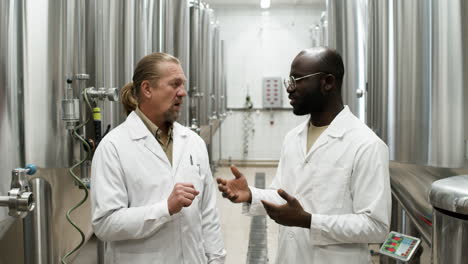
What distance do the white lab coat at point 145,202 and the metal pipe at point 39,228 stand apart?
233 millimetres

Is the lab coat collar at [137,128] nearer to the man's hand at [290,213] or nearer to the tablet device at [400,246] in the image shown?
the man's hand at [290,213]

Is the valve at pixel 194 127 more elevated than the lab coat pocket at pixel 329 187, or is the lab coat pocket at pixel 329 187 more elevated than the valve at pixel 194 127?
the valve at pixel 194 127

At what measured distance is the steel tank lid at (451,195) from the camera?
44.8 inches

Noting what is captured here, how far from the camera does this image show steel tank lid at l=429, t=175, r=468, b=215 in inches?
44.8

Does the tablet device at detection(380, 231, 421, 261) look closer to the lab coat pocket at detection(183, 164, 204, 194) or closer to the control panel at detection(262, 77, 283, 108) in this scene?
the lab coat pocket at detection(183, 164, 204, 194)

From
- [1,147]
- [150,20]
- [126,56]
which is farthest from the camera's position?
[150,20]

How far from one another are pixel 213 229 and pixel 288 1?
291 inches

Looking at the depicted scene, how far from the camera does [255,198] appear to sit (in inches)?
67.2

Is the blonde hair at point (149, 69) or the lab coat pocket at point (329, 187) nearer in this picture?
the lab coat pocket at point (329, 187)

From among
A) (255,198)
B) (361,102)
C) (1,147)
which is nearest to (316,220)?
(255,198)

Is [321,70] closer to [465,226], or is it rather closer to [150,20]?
[465,226]

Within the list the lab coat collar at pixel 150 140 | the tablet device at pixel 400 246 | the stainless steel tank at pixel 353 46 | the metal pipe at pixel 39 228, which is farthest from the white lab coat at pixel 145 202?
the stainless steel tank at pixel 353 46

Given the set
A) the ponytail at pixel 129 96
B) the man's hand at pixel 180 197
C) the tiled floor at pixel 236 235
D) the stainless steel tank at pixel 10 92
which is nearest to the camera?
the stainless steel tank at pixel 10 92

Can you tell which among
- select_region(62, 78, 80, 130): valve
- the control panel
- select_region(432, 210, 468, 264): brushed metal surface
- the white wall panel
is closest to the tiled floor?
select_region(62, 78, 80, 130): valve
